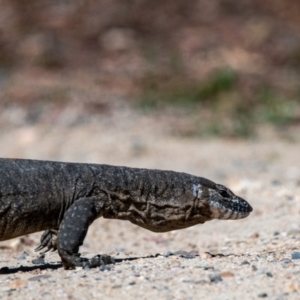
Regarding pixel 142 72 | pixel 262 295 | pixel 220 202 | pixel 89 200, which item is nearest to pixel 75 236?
pixel 89 200

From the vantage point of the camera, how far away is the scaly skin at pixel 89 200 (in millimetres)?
6910

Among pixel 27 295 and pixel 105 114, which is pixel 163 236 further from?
pixel 105 114

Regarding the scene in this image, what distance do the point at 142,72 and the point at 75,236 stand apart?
15.1m

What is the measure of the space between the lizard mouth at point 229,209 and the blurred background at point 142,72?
26.5ft

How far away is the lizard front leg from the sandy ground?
92 mm

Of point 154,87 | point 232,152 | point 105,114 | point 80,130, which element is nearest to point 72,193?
point 232,152

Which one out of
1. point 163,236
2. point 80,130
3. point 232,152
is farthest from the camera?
point 80,130

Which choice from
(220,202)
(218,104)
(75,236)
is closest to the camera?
(75,236)

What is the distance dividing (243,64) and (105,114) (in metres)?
4.63

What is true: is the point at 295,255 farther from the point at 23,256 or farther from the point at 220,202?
the point at 23,256


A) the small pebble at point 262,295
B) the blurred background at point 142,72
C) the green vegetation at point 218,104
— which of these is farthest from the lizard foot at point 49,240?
the green vegetation at point 218,104

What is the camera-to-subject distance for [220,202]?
7.77m

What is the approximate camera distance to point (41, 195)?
6.98 meters

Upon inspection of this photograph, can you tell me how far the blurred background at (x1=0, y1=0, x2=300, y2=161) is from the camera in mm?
17969
